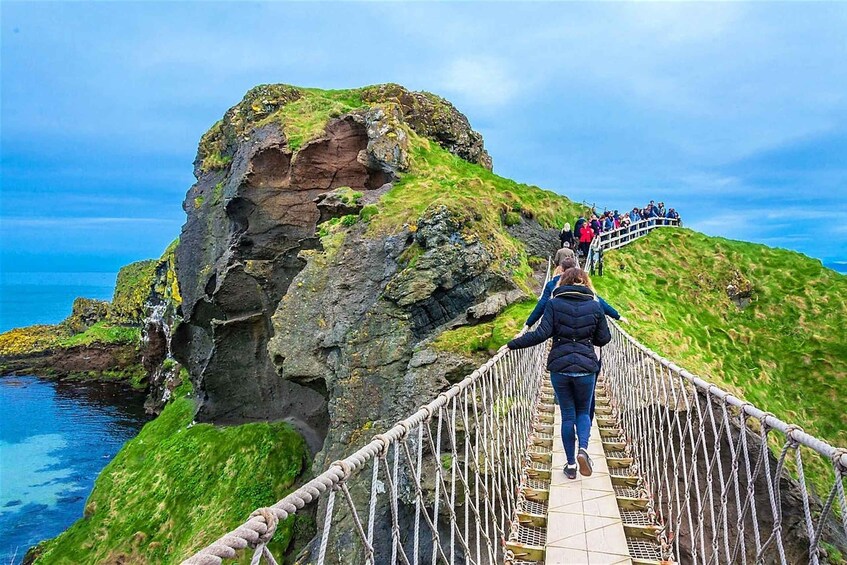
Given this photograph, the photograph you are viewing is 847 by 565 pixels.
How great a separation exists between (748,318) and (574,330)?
1671 centimetres

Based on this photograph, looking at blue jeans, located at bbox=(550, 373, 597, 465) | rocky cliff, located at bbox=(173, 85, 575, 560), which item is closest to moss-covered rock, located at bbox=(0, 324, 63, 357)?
rocky cliff, located at bbox=(173, 85, 575, 560)

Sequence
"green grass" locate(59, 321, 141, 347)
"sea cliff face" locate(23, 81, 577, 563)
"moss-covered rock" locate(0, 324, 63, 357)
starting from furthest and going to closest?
"moss-covered rock" locate(0, 324, 63, 357), "green grass" locate(59, 321, 141, 347), "sea cliff face" locate(23, 81, 577, 563)

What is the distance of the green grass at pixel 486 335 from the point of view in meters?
9.52

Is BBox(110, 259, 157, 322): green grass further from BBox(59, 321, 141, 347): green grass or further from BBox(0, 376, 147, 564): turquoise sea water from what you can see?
BBox(0, 376, 147, 564): turquoise sea water

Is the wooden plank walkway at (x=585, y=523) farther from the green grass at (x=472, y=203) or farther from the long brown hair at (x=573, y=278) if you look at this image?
the green grass at (x=472, y=203)

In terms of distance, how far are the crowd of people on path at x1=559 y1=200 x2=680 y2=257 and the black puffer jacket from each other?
12.0 meters

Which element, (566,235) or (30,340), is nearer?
(566,235)

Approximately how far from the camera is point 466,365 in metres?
9.48

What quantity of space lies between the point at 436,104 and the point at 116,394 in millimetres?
36747

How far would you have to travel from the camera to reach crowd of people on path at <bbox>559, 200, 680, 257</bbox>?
16.8 m

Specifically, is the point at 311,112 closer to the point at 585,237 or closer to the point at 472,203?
the point at 472,203

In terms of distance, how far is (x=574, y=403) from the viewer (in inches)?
191

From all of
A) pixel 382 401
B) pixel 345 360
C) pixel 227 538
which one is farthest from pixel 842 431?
pixel 227 538

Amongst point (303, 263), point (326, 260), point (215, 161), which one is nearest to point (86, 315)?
point (215, 161)
